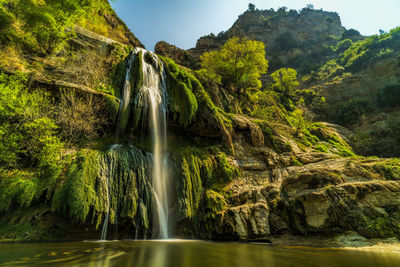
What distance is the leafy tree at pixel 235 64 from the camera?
22781mm

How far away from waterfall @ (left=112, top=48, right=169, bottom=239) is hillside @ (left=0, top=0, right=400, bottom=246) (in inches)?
3.3

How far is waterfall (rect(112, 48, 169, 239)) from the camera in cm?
981

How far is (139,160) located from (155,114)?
3.36m

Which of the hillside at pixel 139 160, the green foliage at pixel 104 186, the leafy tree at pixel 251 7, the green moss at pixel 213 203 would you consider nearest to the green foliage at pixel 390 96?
the hillside at pixel 139 160

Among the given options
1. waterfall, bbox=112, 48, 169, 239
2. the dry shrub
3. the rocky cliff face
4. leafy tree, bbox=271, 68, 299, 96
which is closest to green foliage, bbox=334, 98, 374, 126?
leafy tree, bbox=271, 68, 299, 96

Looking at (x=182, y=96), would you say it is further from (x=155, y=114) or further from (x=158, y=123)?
(x=158, y=123)

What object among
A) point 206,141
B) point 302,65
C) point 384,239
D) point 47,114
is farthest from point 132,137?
point 302,65

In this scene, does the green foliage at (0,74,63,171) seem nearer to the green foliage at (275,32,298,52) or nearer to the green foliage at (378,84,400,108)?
the green foliage at (378,84,400,108)

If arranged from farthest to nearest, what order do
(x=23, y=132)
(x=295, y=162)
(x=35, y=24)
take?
(x=295, y=162) < (x=35, y=24) < (x=23, y=132)

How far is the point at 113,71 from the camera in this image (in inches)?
521

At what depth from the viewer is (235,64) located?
2278 cm

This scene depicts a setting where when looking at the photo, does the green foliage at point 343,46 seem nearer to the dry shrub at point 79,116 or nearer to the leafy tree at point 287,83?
the leafy tree at point 287,83

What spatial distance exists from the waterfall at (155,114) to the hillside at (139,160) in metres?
0.08

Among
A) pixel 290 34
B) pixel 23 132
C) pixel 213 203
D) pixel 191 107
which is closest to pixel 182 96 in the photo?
pixel 191 107
